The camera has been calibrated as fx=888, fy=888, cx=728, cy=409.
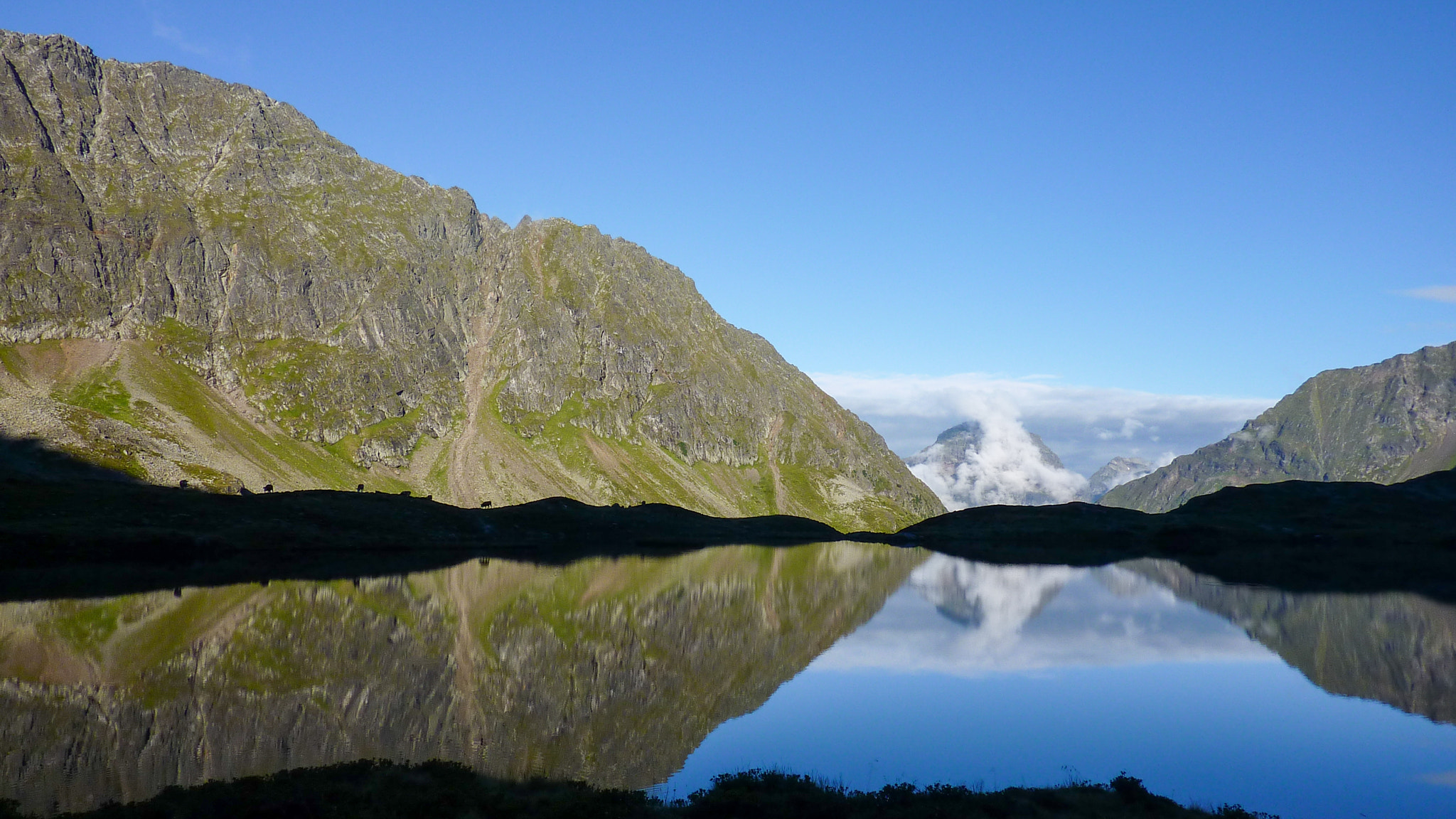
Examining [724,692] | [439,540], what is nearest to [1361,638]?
[724,692]

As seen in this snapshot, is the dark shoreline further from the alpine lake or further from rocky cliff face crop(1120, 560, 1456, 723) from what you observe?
the alpine lake

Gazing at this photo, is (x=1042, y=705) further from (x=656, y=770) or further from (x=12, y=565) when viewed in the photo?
(x=12, y=565)

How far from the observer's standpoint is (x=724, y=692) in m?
49.9

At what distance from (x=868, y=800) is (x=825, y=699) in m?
20.4

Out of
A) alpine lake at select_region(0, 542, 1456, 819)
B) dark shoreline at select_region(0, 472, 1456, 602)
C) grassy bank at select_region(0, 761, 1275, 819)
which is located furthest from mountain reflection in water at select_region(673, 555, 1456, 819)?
dark shoreline at select_region(0, 472, 1456, 602)

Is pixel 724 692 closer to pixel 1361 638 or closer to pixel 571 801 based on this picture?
pixel 571 801

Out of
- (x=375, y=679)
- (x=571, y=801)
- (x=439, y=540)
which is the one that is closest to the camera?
(x=571, y=801)

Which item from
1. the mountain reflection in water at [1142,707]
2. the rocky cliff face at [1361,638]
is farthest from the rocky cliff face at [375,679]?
the rocky cliff face at [1361,638]

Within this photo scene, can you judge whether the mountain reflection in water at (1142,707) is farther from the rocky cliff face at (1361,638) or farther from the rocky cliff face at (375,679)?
the rocky cliff face at (375,679)

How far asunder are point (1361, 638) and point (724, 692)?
50925mm

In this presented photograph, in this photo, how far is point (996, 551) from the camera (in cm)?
18225

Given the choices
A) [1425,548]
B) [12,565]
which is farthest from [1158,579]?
[12,565]

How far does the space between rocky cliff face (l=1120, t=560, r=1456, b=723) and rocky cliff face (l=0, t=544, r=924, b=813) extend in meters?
33.3

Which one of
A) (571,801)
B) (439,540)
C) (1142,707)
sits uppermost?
(1142,707)
